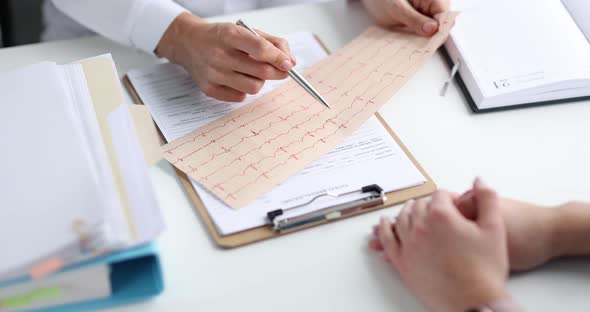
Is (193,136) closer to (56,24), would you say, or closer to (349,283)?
(349,283)

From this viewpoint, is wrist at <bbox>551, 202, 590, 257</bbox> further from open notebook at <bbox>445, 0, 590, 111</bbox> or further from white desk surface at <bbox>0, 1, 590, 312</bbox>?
open notebook at <bbox>445, 0, 590, 111</bbox>

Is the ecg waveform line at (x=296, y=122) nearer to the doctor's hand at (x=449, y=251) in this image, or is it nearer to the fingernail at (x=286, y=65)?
the fingernail at (x=286, y=65)

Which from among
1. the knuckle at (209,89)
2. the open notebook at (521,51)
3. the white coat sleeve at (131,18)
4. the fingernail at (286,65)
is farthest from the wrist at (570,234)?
the white coat sleeve at (131,18)

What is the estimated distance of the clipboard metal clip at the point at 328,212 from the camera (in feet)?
2.30

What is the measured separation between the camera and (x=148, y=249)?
1.89ft

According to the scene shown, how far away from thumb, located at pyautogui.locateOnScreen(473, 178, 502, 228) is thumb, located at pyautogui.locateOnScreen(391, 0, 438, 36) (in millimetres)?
414

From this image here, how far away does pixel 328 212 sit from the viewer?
71cm

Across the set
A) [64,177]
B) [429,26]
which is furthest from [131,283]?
Result: [429,26]

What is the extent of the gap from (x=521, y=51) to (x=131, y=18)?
64cm

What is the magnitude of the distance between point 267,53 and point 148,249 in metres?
0.35

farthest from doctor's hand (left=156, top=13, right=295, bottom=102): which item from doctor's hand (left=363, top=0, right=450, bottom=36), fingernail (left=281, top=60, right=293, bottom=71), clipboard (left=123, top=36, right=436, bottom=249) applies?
doctor's hand (left=363, top=0, right=450, bottom=36)

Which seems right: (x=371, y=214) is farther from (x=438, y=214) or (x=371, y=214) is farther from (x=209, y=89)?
(x=209, y=89)

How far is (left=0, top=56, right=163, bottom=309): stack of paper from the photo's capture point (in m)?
0.55

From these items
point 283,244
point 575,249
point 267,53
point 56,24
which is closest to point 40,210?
point 283,244
